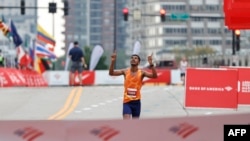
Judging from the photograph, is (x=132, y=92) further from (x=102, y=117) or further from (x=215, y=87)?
(x=215, y=87)

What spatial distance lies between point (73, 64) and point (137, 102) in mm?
17514

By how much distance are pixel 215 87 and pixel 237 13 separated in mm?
8514

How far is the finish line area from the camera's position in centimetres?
1026

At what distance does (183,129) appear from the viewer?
10227 millimetres

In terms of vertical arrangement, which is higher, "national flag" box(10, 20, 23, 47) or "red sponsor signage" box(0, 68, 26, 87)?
"national flag" box(10, 20, 23, 47)

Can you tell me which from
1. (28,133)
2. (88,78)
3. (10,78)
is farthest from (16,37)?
(28,133)

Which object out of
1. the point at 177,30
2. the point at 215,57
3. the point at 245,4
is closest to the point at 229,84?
the point at 245,4

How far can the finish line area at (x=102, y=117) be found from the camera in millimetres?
10258

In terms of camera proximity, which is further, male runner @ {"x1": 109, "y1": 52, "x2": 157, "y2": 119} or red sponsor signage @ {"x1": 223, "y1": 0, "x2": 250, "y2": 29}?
red sponsor signage @ {"x1": 223, "y1": 0, "x2": 250, "y2": 29}

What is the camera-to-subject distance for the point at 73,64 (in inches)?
1291

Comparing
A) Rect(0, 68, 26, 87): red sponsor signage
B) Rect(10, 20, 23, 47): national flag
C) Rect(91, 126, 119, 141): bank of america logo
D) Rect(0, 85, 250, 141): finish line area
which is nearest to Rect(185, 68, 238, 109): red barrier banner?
Rect(0, 85, 250, 141): finish line area

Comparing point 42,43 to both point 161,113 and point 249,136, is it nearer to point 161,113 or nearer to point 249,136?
point 161,113

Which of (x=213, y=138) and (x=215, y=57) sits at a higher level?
(x=213, y=138)

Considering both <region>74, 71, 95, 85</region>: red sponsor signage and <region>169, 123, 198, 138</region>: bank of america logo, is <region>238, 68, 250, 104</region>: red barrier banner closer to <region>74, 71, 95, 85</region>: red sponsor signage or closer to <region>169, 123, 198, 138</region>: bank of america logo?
<region>169, 123, 198, 138</region>: bank of america logo
